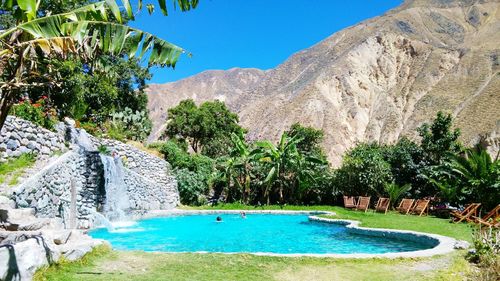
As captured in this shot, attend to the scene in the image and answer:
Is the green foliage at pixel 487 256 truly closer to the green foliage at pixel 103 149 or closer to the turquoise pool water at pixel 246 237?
the turquoise pool water at pixel 246 237

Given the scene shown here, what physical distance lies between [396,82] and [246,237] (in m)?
59.3

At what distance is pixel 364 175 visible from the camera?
21859 mm

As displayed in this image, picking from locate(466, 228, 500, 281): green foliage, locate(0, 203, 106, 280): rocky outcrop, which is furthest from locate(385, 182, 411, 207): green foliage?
locate(0, 203, 106, 280): rocky outcrop

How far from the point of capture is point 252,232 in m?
15.0

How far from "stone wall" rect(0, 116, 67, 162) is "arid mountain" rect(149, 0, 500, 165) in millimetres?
42382

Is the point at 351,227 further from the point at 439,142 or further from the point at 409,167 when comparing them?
the point at 439,142

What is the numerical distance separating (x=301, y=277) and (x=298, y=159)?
53.8ft

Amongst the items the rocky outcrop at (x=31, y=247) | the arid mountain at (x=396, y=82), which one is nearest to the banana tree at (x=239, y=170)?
the rocky outcrop at (x=31, y=247)

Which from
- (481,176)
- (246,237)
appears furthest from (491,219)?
(246,237)

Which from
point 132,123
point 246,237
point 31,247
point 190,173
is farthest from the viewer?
point 132,123

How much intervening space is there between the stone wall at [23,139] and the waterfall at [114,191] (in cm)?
243

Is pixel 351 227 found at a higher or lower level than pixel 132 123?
lower

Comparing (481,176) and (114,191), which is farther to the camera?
(481,176)

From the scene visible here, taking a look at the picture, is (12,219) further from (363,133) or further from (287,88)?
(287,88)
